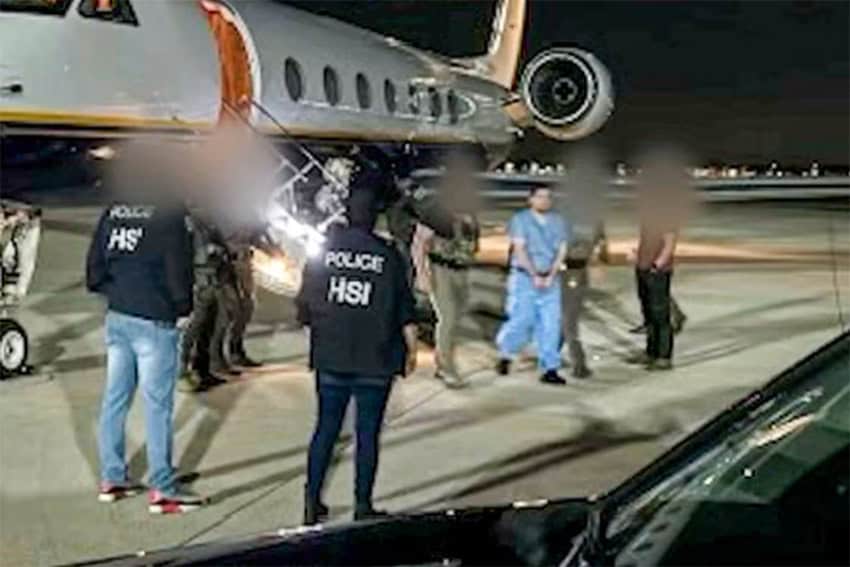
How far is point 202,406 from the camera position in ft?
32.8

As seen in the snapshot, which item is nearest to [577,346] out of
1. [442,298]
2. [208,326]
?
[442,298]

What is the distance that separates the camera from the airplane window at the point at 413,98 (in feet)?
61.6

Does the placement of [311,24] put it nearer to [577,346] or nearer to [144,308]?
[577,346]

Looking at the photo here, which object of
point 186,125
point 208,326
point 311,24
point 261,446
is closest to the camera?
point 261,446

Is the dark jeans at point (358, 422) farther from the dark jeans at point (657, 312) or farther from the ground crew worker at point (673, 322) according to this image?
the ground crew worker at point (673, 322)

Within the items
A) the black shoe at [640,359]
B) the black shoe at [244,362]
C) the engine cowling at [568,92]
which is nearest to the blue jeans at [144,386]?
the black shoe at [244,362]

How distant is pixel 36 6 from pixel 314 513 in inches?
242

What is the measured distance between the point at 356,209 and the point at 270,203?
625 centimetres

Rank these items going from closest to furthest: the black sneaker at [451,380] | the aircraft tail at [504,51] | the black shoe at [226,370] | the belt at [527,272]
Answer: the black sneaker at [451,380] < the black shoe at [226,370] < the belt at [527,272] < the aircraft tail at [504,51]

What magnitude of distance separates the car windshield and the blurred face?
7.96 metres

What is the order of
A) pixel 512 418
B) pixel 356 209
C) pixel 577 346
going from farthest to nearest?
1. pixel 577 346
2. pixel 512 418
3. pixel 356 209

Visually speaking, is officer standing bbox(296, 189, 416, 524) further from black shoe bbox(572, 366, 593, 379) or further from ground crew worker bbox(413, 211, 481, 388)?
black shoe bbox(572, 366, 593, 379)

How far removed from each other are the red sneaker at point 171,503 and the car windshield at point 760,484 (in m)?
4.56

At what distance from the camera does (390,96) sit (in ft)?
59.6
